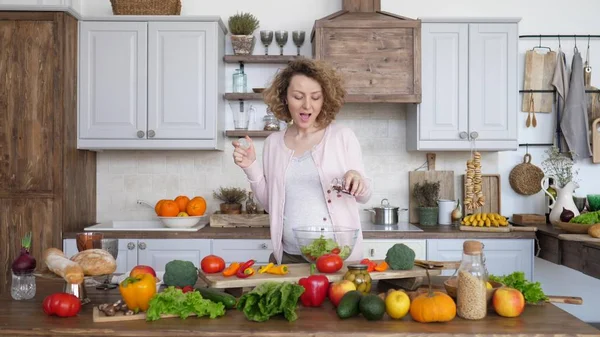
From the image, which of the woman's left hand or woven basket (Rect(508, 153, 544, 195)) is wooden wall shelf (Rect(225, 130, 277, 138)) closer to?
woven basket (Rect(508, 153, 544, 195))

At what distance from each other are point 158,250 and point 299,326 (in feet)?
8.44

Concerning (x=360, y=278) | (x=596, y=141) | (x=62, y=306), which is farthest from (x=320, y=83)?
(x=596, y=141)

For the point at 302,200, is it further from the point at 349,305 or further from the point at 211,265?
the point at 349,305

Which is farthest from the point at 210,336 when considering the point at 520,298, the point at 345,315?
the point at 520,298

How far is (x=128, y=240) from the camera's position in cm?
418

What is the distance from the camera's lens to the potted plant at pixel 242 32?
182 inches

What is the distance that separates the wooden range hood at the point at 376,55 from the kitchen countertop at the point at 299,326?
265 centimetres

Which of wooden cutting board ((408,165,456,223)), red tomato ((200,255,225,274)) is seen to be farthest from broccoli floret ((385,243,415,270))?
wooden cutting board ((408,165,456,223))

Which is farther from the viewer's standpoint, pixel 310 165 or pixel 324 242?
pixel 310 165

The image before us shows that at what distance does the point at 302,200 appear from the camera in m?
2.76

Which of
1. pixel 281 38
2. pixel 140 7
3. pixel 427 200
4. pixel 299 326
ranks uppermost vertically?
pixel 140 7

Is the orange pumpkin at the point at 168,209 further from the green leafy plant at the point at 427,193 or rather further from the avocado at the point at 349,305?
the avocado at the point at 349,305

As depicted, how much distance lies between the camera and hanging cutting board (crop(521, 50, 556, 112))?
15.7 feet

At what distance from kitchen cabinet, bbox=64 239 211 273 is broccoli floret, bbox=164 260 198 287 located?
2009mm
